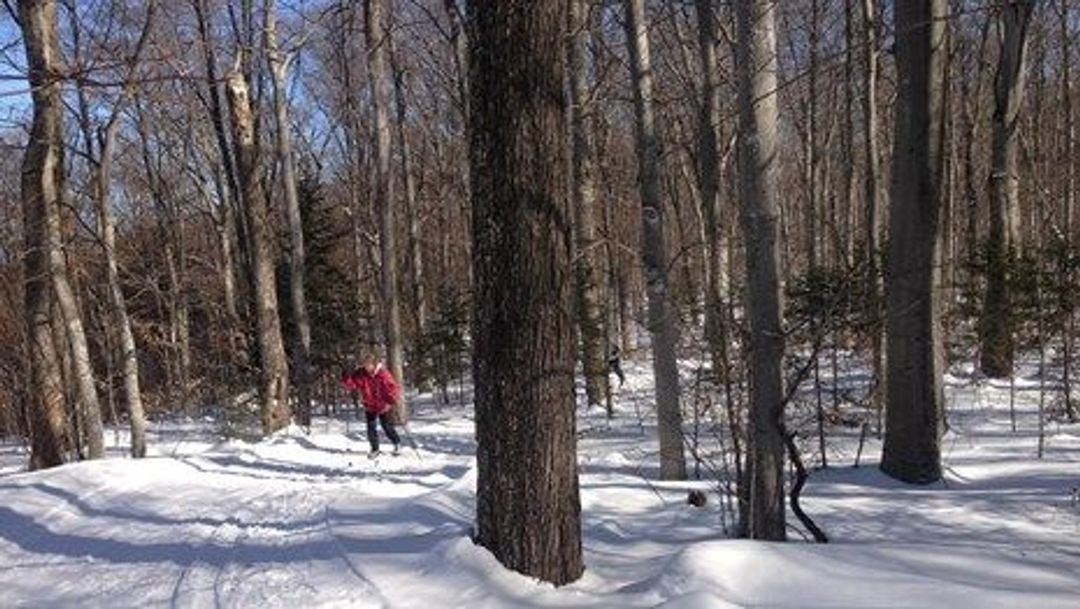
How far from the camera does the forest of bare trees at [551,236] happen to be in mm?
5246

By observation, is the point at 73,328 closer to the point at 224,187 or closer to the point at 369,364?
the point at 369,364

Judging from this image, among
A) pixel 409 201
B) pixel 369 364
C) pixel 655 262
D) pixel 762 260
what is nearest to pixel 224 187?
pixel 409 201

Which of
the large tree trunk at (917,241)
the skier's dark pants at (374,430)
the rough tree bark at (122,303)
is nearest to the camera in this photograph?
the large tree trunk at (917,241)

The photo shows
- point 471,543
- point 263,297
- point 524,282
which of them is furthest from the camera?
point 263,297

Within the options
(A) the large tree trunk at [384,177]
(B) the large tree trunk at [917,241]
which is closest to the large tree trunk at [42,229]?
(A) the large tree trunk at [384,177]

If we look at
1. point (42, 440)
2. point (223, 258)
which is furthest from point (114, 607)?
point (223, 258)

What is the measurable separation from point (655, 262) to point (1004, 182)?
1031 cm

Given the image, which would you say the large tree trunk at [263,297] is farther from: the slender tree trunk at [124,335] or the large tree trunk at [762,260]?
the large tree trunk at [762,260]

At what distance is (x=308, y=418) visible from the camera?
20.0 metres

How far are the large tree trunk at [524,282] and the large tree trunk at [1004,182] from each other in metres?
11.9

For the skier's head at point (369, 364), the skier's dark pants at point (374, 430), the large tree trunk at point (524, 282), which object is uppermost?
the large tree trunk at point (524, 282)

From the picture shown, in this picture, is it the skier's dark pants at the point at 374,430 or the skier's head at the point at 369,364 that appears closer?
the skier's dark pants at the point at 374,430

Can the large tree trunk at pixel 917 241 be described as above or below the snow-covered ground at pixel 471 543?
above

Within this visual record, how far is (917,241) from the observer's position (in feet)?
32.0
